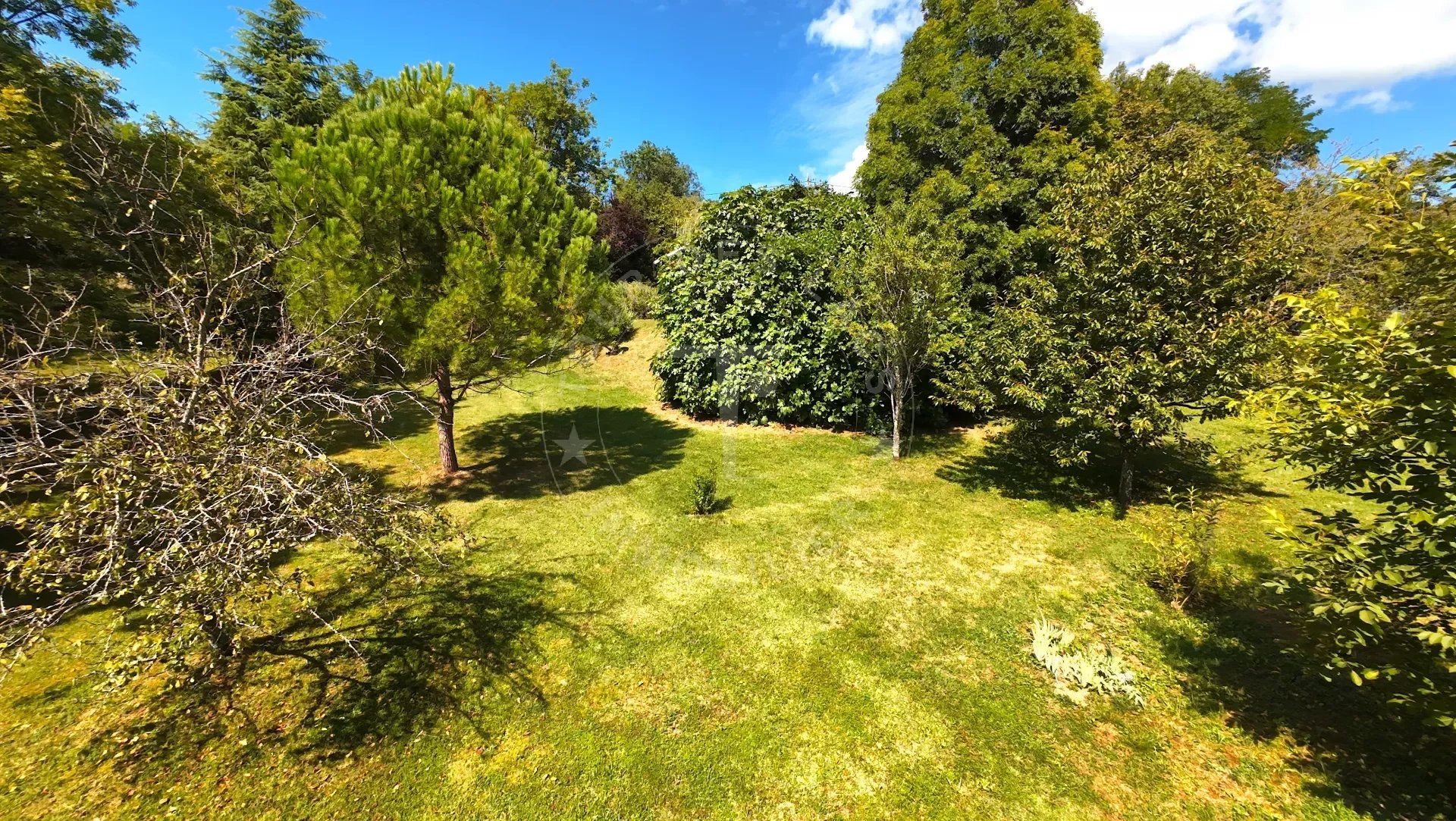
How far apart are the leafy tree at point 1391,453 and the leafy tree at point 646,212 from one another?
57.1ft

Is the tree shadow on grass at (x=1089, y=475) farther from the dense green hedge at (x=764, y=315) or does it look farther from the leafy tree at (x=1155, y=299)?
the dense green hedge at (x=764, y=315)

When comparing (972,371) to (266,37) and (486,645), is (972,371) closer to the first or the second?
(486,645)

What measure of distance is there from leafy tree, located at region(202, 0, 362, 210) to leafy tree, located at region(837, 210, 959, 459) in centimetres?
1695

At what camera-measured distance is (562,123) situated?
29141 millimetres

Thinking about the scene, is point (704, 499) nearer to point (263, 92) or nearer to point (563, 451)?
point (563, 451)

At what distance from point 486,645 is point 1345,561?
8441mm

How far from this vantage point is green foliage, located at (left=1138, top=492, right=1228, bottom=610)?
6645mm

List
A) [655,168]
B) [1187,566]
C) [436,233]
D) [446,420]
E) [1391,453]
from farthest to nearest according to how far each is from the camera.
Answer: [655,168] < [446,420] < [436,233] < [1187,566] < [1391,453]

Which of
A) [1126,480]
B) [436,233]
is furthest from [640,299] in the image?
[1126,480]

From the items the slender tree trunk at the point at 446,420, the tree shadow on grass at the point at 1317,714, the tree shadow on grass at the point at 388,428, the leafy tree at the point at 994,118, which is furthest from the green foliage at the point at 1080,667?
the tree shadow on grass at the point at 388,428

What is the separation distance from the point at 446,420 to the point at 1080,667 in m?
11.7

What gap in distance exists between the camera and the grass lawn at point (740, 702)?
4238 mm

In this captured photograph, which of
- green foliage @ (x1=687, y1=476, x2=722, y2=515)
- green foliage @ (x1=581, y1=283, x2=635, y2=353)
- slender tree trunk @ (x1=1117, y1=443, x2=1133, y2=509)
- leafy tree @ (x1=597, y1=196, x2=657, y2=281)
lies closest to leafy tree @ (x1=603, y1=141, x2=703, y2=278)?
leafy tree @ (x1=597, y1=196, x2=657, y2=281)

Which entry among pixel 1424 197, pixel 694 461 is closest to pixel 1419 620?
pixel 1424 197
